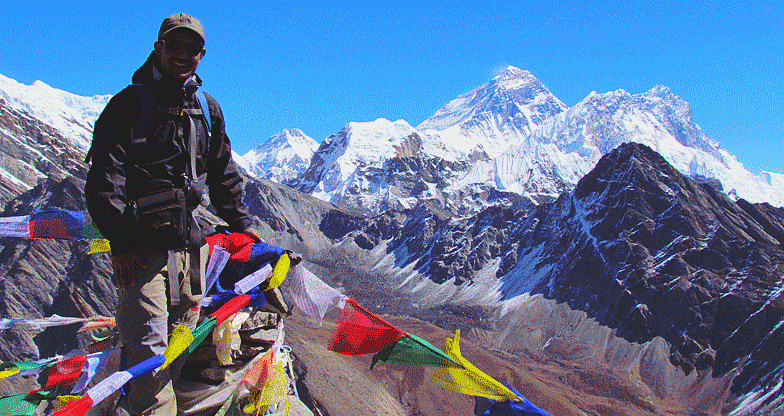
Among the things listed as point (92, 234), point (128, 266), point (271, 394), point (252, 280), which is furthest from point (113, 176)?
point (92, 234)

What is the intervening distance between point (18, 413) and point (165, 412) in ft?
8.79

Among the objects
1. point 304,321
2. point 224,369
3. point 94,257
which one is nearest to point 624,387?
point 304,321

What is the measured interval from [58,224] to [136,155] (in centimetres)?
444

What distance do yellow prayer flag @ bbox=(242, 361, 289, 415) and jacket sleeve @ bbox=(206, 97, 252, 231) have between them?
2.09 metres

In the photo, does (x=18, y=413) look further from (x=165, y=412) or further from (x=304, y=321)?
(x=304, y=321)

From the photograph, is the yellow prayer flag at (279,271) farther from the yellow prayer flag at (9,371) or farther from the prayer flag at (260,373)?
the yellow prayer flag at (9,371)

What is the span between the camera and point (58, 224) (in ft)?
27.0

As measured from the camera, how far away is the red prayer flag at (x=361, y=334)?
6.11m

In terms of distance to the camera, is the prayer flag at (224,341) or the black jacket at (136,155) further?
→ the prayer flag at (224,341)

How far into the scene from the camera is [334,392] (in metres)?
75.1

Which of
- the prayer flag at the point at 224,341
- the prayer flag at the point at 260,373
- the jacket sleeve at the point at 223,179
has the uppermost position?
the jacket sleeve at the point at 223,179

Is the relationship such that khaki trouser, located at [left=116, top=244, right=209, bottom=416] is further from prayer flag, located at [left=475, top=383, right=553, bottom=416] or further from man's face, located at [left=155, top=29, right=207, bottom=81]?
prayer flag, located at [left=475, top=383, right=553, bottom=416]

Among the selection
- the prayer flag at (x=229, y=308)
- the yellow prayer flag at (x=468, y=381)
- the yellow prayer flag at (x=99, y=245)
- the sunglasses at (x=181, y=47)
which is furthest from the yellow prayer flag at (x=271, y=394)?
the sunglasses at (x=181, y=47)

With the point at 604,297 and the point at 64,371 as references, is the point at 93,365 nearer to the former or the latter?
the point at 64,371
